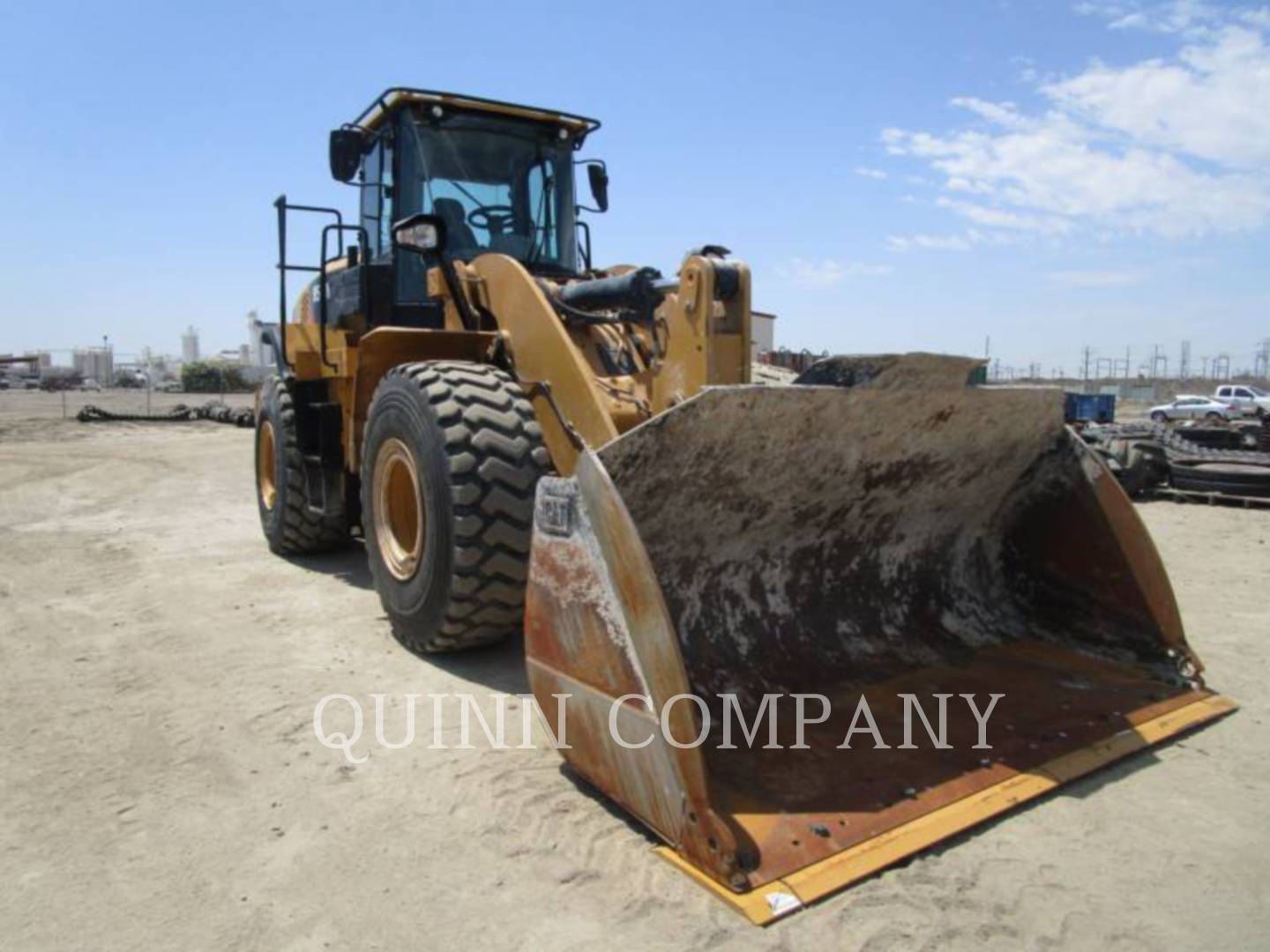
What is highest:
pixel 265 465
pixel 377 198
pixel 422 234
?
pixel 377 198

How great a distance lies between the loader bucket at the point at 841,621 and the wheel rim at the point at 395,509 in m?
1.67

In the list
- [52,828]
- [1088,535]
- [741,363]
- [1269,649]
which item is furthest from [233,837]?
[1269,649]

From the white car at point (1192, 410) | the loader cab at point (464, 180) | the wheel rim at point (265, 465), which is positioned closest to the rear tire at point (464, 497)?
the loader cab at point (464, 180)

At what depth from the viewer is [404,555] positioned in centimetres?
499

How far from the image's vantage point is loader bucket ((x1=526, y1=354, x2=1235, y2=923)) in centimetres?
290

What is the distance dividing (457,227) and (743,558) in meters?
3.00

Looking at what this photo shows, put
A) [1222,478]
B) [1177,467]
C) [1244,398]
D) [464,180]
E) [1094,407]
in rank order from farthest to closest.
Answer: [1244,398] < [1094,407] < [1177,467] < [1222,478] < [464,180]

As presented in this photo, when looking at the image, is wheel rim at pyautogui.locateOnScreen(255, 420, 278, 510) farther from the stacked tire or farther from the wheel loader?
the stacked tire

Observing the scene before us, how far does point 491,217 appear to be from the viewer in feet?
19.7

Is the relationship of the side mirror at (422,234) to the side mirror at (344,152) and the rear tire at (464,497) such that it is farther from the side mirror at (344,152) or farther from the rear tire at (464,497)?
the rear tire at (464,497)

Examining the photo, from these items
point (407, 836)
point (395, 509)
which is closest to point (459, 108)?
point (395, 509)

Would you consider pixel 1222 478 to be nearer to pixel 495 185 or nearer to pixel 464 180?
pixel 495 185

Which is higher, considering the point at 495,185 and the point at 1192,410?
the point at 495,185

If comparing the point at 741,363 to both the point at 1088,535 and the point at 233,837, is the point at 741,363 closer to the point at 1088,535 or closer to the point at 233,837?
the point at 1088,535
